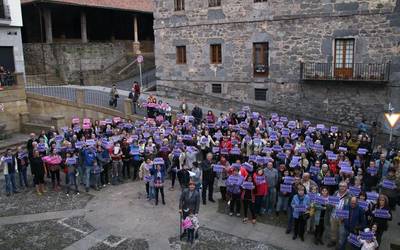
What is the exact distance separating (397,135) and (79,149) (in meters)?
15.4

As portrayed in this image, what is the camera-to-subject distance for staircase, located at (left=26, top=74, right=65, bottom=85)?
27802 millimetres

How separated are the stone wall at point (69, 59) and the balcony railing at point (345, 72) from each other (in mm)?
17816

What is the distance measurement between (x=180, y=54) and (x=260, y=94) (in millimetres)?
6440

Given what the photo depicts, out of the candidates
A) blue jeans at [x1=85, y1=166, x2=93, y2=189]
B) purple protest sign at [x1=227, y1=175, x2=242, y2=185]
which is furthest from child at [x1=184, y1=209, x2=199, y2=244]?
blue jeans at [x1=85, y1=166, x2=93, y2=189]

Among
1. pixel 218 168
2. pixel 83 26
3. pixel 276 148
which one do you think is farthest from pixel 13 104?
pixel 276 148

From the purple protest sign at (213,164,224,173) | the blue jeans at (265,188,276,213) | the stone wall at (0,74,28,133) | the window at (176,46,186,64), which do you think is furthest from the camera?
the window at (176,46,186,64)

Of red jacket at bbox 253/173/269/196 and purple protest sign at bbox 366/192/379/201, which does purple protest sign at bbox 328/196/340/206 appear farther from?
red jacket at bbox 253/173/269/196

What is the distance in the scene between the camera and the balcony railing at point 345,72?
19688 mm

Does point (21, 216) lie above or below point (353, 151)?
below

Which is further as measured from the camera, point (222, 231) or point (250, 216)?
point (250, 216)

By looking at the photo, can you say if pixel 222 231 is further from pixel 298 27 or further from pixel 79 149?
pixel 298 27

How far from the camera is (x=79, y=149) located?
45.3 ft

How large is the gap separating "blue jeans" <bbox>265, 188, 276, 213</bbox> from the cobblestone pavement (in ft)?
1.25

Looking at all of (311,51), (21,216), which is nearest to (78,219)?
(21,216)
